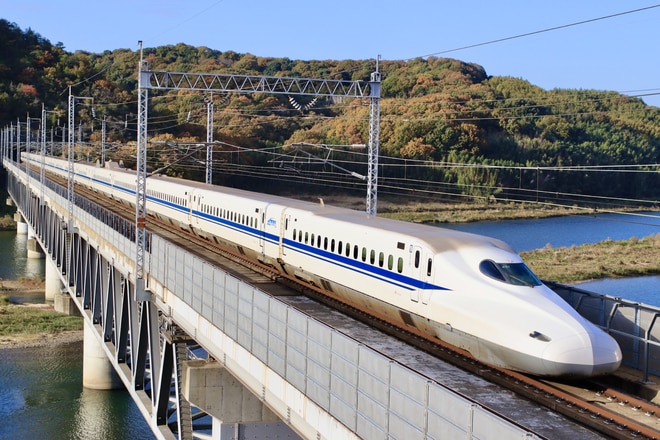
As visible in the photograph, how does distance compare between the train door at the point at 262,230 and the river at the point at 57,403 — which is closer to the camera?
the train door at the point at 262,230

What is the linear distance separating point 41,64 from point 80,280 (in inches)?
4365

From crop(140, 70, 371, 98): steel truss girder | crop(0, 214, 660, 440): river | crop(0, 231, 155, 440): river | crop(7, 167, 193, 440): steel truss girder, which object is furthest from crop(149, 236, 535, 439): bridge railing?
crop(0, 231, 155, 440): river

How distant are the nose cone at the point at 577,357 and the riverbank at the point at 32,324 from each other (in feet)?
129

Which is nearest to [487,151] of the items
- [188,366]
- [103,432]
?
[103,432]

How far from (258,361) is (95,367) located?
27.3 metres

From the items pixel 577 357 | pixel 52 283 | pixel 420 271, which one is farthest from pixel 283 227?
pixel 52 283

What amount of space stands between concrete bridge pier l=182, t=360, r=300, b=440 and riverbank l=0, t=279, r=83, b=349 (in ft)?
98.3

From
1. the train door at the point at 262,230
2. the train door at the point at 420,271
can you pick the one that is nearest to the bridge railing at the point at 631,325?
the train door at the point at 420,271

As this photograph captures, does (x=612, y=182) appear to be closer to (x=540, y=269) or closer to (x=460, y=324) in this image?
(x=540, y=269)

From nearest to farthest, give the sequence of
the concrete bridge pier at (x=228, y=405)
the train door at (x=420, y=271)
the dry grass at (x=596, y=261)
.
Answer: the train door at (x=420, y=271) → the concrete bridge pier at (x=228, y=405) → the dry grass at (x=596, y=261)

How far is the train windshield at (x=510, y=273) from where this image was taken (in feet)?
53.3

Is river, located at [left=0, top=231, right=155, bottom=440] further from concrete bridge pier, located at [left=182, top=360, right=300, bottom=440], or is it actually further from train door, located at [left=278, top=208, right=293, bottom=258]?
concrete bridge pier, located at [left=182, top=360, right=300, bottom=440]

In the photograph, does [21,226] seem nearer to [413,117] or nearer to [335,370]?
[413,117]

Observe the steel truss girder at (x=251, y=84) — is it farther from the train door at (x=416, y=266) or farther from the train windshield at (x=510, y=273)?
the train windshield at (x=510, y=273)
